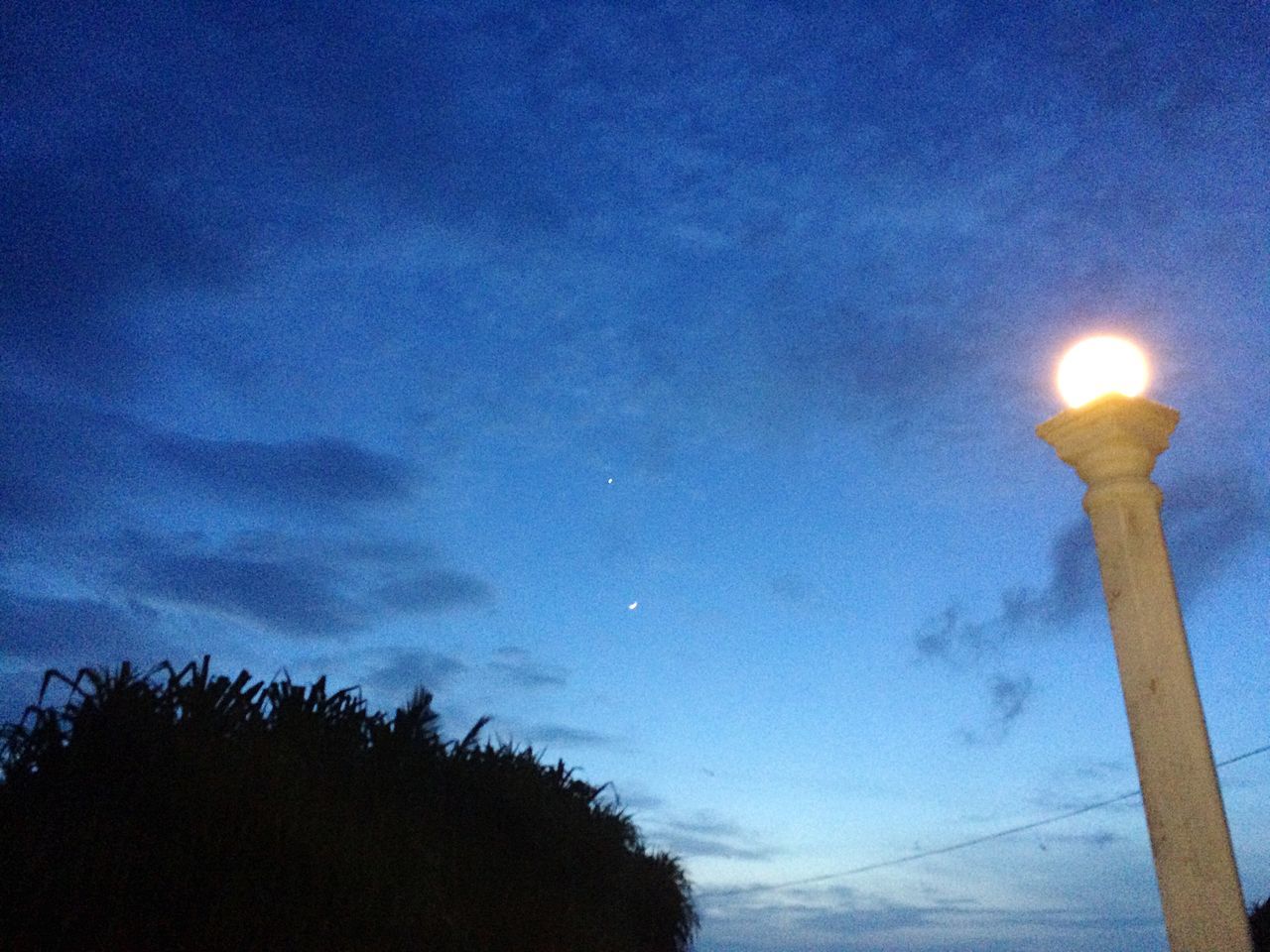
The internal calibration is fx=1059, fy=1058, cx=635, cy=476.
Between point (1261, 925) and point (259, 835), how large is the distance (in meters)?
9.96

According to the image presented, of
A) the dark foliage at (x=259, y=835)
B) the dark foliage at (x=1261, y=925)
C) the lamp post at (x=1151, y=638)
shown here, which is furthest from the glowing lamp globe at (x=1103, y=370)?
the dark foliage at (x=1261, y=925)

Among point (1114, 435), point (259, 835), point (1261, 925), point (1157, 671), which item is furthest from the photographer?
point (1261, 925)

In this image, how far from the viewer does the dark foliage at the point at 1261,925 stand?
10336mm

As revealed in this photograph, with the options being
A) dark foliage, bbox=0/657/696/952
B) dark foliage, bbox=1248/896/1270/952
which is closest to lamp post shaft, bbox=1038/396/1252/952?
dark foliage, bbox=0/657/696/952

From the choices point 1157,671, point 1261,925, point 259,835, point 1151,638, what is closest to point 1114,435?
point 1151,638

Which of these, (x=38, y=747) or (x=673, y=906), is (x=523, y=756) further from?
(x=38, y=747)

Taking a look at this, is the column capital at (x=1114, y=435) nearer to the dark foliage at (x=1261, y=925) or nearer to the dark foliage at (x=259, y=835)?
the dark foliage at (x=259, y=835)

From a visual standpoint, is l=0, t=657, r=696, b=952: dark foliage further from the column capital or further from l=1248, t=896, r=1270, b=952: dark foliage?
l=1248, t=896, r=1270, b=952: dark foliage

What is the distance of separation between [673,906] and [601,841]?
1200mm

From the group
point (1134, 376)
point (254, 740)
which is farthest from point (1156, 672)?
point (254, 740)

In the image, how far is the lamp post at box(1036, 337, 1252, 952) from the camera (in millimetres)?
4066

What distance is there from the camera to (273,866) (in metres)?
6.55

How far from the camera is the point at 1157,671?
4.36 metres

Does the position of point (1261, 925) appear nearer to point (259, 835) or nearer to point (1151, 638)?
point (1151, 638)
